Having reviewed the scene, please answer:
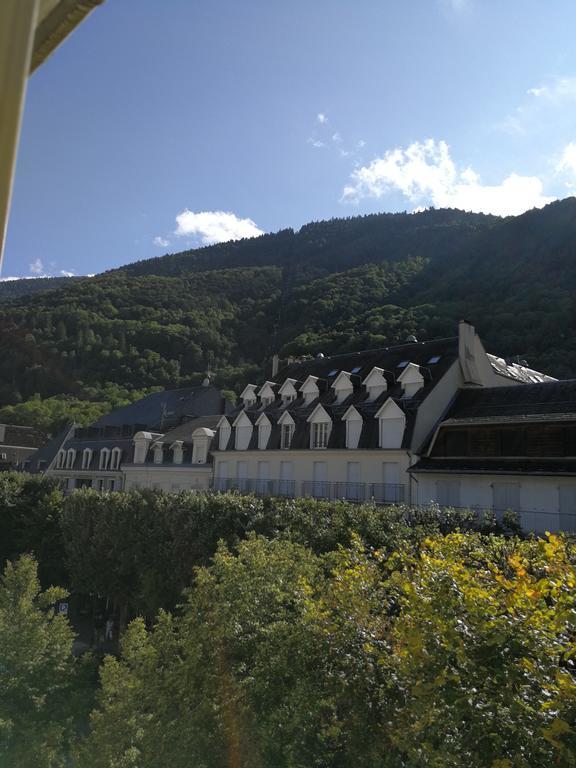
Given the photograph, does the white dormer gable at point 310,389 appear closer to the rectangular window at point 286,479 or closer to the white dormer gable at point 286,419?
the white dormer gable at point 286,419

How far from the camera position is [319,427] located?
3794cm

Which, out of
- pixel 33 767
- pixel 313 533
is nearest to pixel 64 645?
pixel 33 767

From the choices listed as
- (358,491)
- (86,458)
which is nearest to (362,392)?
(358,491)

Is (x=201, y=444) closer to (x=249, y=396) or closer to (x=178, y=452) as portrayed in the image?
(x=178, y=452)

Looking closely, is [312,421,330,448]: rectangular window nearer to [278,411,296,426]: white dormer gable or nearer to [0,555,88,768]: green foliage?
[278,411,296,426]: white dormer gable

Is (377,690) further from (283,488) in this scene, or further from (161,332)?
(161,332)

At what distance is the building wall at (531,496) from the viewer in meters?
25.3

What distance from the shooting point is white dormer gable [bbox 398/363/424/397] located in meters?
34.6

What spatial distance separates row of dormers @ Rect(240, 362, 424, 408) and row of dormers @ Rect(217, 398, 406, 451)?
1954 mm

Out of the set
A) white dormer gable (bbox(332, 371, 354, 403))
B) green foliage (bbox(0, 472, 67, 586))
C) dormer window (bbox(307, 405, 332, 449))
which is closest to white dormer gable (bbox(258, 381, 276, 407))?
white dormer gable (bbox(332, 371, 354, 403))

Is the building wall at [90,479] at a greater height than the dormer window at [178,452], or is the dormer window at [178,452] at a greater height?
the dormer window at [178,452]

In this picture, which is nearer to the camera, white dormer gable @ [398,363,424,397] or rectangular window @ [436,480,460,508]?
rectangular window @ [436,480,460,508]

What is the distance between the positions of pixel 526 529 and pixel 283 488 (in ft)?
56.5

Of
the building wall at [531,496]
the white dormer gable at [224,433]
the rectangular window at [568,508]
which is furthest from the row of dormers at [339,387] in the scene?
the rectangular window at [568,508]
